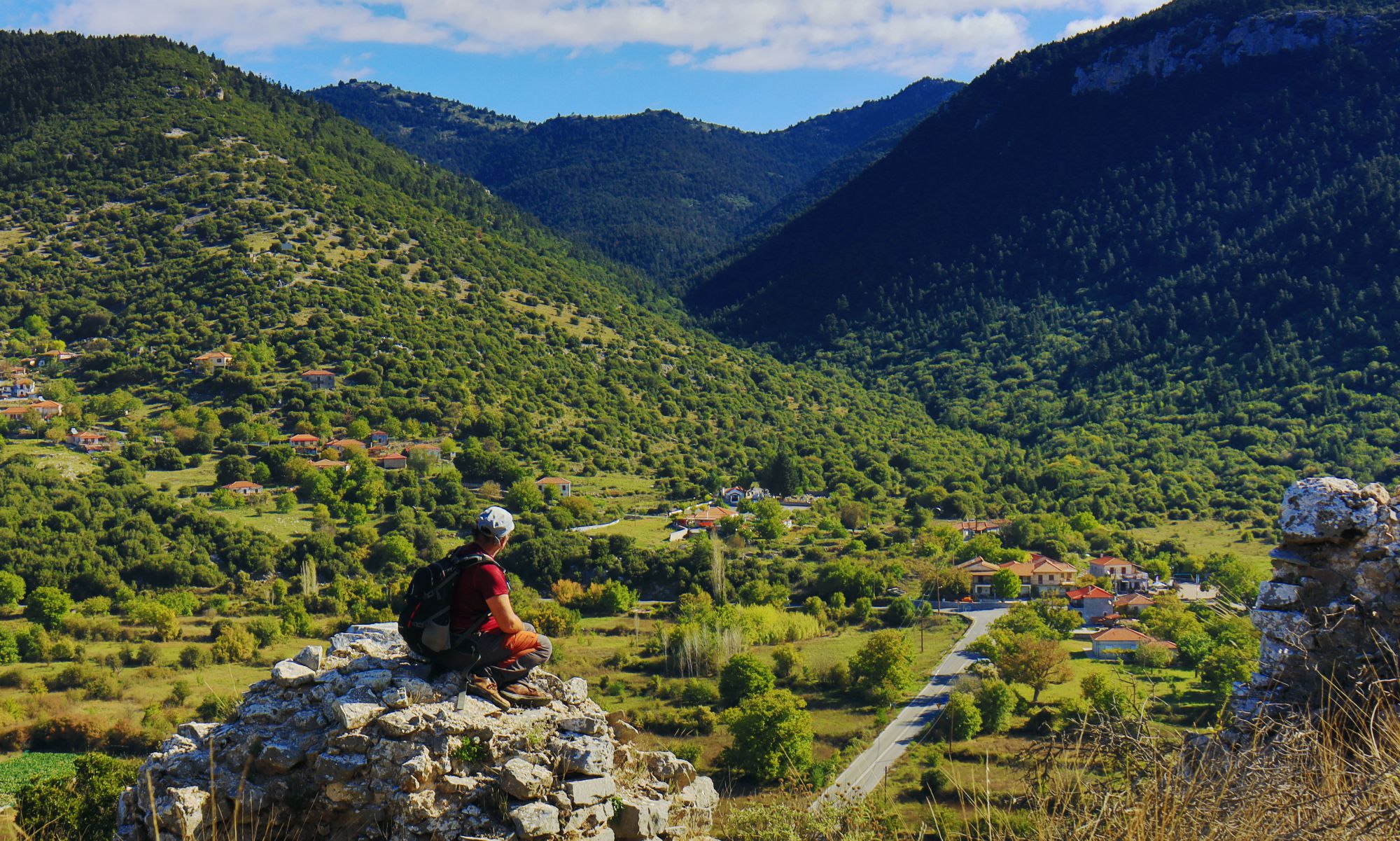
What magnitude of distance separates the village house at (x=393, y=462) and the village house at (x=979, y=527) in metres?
26.7

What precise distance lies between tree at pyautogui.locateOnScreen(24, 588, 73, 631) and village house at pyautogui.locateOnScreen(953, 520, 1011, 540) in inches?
1424

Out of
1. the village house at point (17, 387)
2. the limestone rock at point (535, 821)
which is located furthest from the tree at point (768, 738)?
the village house at point (17, 387)

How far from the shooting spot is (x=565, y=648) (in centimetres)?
3175

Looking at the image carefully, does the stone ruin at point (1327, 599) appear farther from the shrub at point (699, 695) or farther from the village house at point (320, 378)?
the village house at point (320, 378)

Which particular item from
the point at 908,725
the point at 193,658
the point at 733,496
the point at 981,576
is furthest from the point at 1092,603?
the point at 193,658

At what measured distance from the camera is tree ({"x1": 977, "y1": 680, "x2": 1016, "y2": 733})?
83.9 feet

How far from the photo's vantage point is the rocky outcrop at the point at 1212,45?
9562 centimetres

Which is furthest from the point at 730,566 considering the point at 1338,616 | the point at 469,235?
the point at 469,235

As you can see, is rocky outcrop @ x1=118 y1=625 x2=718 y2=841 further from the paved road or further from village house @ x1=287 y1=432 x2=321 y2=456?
village house @ x1=287 y1=432 x2=321 y2=456

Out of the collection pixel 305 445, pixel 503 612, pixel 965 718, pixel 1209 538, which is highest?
pixel 503 612

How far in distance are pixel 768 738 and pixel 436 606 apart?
1890 cm

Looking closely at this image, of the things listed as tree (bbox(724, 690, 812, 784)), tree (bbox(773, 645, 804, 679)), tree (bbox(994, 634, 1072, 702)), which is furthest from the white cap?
tree (bbox(773, 645, 804, 679))

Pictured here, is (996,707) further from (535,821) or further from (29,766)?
(535,821)

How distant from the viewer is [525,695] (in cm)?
569
